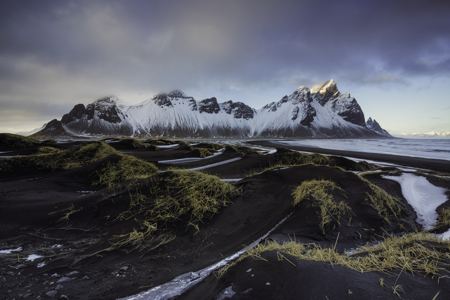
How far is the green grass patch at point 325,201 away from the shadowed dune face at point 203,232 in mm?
33

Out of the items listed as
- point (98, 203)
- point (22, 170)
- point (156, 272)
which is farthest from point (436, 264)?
point (22, 170)

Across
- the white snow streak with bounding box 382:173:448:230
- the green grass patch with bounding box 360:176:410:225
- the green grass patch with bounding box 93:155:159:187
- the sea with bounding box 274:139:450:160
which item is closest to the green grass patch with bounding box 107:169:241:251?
the green grass patch with bounding box 93:155:159:187

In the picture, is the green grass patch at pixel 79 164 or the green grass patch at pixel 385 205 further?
the green grass patch at pixel 79 164

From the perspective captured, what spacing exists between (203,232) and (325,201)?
344 centimetres

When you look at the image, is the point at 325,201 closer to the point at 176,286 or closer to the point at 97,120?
the point at 176,286

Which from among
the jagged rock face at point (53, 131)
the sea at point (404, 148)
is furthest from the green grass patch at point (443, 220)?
the jagged rock face at point (53, 131)

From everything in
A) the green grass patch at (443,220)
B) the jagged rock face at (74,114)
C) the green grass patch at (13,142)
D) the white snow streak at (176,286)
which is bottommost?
the white snow streak at (176,286)

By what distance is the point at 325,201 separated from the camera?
16.6ft

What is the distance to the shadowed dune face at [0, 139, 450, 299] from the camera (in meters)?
2.01

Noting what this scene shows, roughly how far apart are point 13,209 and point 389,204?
10060 millimetres

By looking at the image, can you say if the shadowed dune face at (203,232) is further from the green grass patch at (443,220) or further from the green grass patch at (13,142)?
the green grass patch at (13,142)

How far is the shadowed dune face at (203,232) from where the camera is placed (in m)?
2.01

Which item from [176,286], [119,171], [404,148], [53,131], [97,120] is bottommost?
[176,286]

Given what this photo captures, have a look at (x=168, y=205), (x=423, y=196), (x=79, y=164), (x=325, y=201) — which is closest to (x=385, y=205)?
(x=325, y=201)
